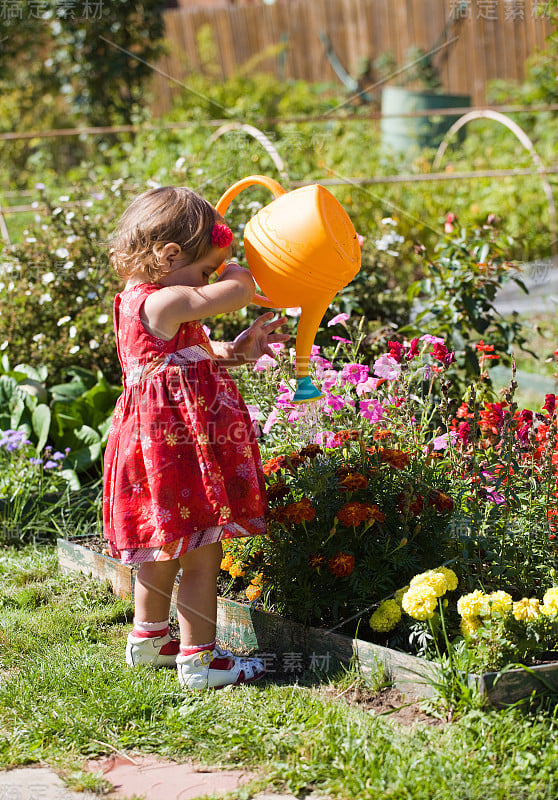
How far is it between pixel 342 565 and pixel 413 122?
324 inches

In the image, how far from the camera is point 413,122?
373 inches

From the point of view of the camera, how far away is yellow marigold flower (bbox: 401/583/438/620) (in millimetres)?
2047

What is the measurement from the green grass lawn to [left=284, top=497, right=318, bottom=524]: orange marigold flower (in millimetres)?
424

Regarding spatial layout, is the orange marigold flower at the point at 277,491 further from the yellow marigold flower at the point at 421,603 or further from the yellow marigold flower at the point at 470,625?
the yellow marigold flower at the point at 470,625

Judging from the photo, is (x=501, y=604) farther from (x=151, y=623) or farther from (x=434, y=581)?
(x=151, y=623)

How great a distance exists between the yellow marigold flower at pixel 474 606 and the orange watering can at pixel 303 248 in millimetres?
832

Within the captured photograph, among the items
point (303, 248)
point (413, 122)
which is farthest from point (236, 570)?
point (413, 122)

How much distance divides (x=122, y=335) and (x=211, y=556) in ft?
2.11

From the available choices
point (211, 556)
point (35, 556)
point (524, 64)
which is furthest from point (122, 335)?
point (524, 64)

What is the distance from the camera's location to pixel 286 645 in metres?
2.35

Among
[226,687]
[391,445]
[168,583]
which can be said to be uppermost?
[391,445]

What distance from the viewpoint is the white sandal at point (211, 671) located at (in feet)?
7.28

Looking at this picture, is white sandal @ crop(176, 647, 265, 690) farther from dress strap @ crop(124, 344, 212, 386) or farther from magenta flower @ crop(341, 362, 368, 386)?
magenta flower @ crop(341, 362, 368, 386)

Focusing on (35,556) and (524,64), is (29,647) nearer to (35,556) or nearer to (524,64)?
(35,556)
